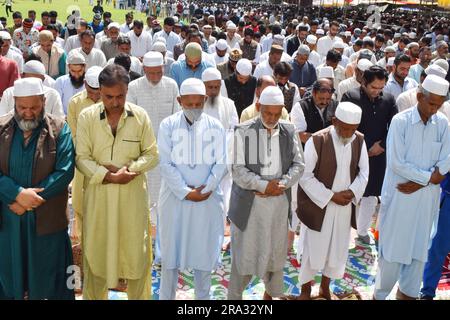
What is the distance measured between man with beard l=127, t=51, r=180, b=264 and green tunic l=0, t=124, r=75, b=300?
1559mm

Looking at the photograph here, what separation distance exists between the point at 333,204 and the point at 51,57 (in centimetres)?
477

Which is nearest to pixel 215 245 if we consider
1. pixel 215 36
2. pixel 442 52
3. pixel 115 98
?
pixel 115 98

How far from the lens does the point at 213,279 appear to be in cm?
432

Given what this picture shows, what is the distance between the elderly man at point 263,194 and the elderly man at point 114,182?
2.17ft

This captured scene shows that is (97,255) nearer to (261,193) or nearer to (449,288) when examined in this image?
(261,193)

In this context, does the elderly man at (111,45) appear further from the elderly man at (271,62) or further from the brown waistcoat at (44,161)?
the brown waistcoat at (44,161)

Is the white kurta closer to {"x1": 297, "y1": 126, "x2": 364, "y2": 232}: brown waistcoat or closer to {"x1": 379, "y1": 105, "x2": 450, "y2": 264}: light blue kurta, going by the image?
{"x1": 297, "y1": 126, "x2": 364, "y2": 232}: brown waistcoat

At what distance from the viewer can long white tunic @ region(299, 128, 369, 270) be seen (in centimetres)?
364

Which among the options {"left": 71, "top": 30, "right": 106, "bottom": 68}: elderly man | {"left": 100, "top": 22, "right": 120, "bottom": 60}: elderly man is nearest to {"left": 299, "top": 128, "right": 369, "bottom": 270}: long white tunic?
{"left": 71, "top": 30, "right": 106, "bottom": 68}: elderly man

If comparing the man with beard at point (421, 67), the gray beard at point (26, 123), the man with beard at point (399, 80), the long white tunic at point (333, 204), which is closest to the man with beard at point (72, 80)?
the gray beard at point (26, 123)

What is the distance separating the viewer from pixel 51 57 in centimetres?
673

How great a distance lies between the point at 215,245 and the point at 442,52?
6.50m
